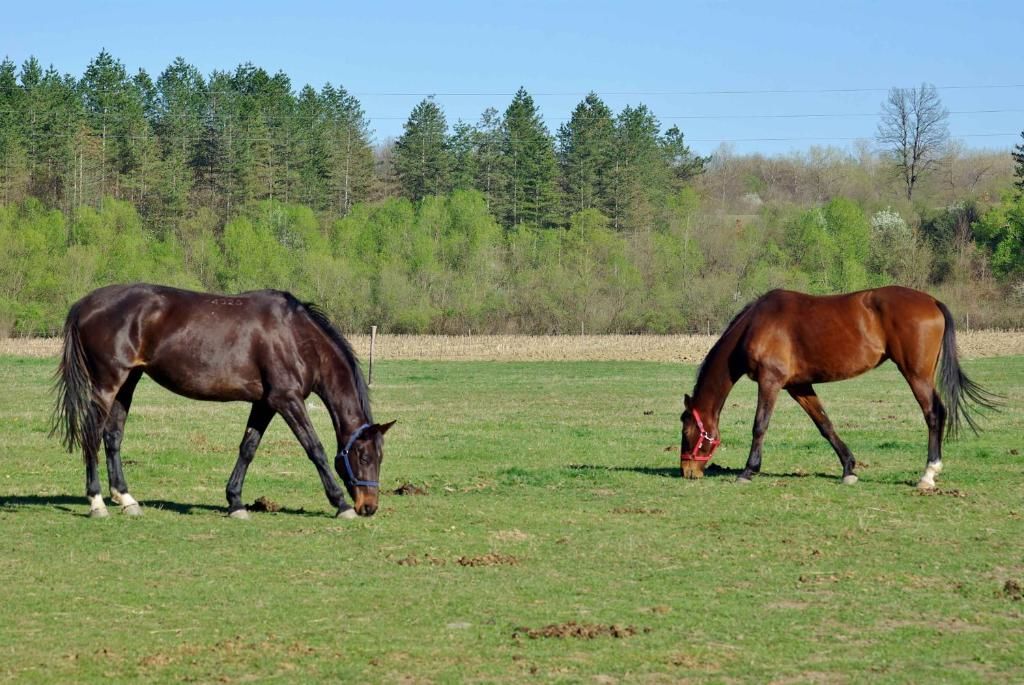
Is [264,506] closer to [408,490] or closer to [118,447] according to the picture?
[118,447]

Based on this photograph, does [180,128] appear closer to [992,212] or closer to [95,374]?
[992,212]

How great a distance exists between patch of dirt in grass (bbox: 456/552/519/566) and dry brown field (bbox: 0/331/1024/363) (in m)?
36.7

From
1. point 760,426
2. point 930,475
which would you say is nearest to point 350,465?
point 760,426

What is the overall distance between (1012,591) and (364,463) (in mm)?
5606

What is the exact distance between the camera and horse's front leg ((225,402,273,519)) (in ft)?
37.9

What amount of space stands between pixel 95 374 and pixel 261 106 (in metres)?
88.5

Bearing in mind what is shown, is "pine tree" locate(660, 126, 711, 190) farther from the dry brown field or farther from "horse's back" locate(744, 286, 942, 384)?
"horse's back" locate(744, 286, 942, 384)

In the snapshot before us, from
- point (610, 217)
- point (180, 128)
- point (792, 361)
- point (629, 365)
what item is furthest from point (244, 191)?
point (792, 361)

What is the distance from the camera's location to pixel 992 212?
9238 cm

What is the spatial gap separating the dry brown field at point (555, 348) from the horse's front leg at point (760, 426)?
3177 centimetres

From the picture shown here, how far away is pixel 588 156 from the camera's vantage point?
3730 inches

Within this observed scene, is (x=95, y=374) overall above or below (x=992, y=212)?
below

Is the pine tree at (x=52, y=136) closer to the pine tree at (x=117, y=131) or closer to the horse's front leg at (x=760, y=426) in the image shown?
the pine tree at (x=117, y=131)

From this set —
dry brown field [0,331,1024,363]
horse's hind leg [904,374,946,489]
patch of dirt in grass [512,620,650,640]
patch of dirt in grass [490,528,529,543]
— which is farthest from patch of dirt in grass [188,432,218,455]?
dry brown field [0,331,1024,363]
